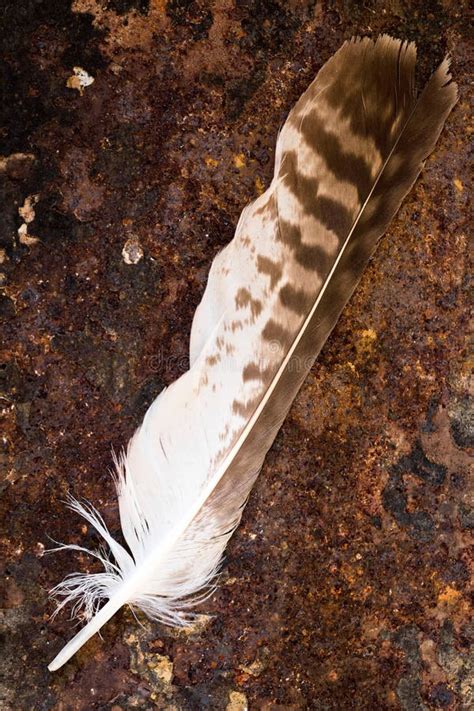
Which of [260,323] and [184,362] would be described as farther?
[184,362]

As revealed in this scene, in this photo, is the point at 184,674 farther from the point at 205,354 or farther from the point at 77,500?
the point at 205,354

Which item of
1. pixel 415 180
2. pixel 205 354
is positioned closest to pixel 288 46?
pixel 415 180

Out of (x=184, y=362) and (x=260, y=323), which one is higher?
(x=260, y=323)
